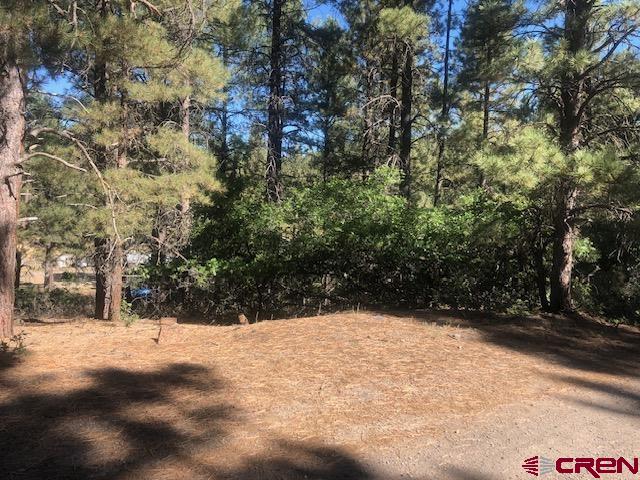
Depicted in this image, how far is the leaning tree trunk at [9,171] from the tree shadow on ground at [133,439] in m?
2.60

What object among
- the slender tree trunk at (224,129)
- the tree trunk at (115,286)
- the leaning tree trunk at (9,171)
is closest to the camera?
the leaning tree trunk at (9,171)

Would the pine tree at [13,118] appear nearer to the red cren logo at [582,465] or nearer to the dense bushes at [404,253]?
the dense bushes at [404,253]

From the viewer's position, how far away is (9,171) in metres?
6.96

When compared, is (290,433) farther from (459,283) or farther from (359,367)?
(459,283)

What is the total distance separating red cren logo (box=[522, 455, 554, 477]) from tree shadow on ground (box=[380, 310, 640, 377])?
287 cm

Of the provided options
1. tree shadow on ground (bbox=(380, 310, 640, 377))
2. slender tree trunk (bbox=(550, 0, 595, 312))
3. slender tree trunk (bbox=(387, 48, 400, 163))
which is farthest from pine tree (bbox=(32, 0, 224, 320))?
slender tree trunk (bbox=(550, 0, 595, 312))

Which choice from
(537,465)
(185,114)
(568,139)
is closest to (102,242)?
(185,114)

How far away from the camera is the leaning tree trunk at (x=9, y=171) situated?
6953 mm

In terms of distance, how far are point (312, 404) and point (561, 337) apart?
4811mm

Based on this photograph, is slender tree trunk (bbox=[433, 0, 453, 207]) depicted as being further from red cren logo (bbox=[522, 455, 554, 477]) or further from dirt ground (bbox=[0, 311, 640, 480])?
red cren logo (bbox=[522, 455, 554, 477])

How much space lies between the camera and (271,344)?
22.0 ft

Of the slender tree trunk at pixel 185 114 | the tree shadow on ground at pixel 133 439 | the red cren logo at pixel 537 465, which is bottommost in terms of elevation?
the tree shadow on ground at pixel 133 439

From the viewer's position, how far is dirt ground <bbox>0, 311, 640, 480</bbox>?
349 cm

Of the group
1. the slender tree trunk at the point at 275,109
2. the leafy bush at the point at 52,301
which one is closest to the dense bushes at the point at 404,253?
the slender tree trunk at the point at 275,109
